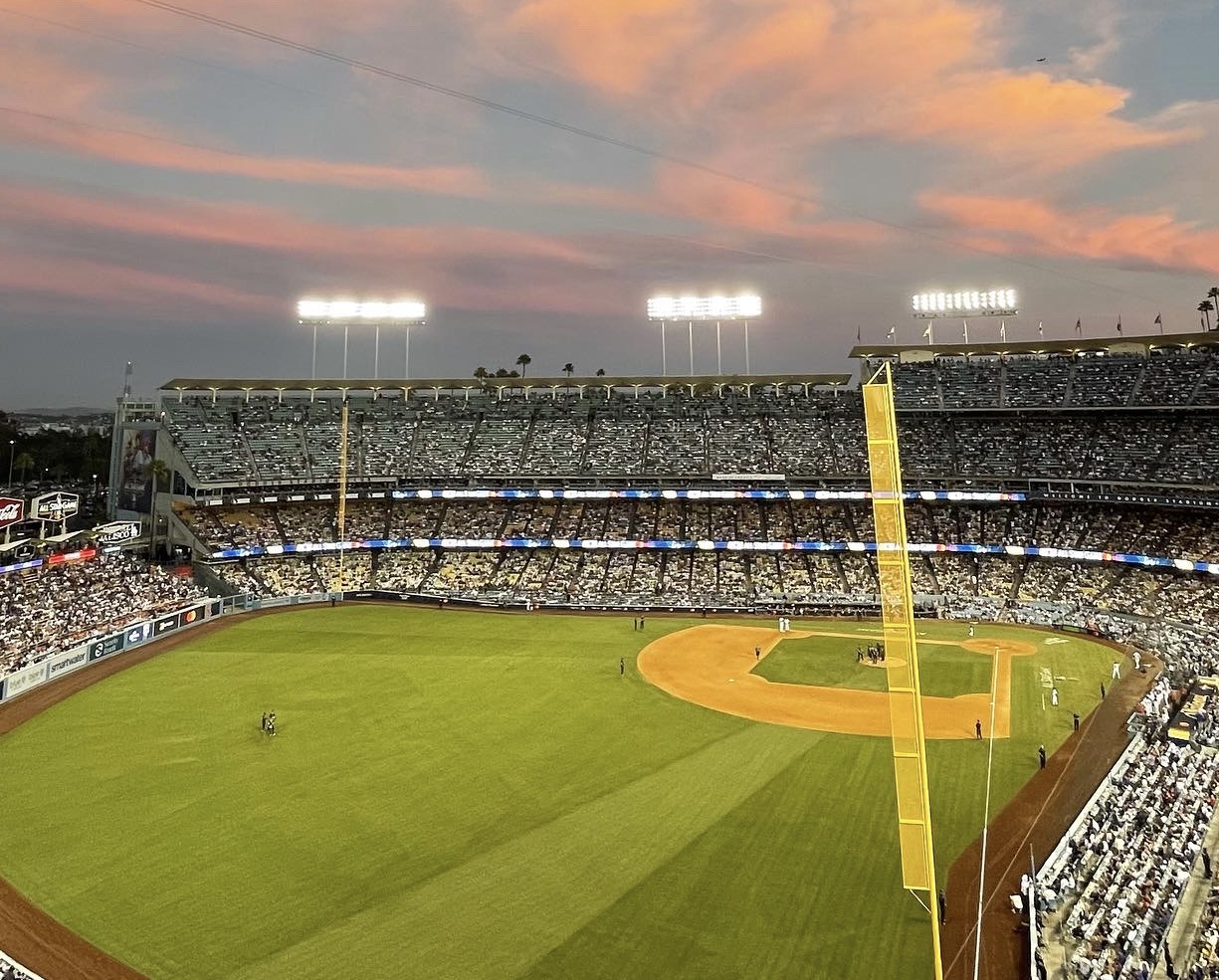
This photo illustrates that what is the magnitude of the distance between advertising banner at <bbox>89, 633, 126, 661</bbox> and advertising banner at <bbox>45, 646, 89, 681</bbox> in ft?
1.51

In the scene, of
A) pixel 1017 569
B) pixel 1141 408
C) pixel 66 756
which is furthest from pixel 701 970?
pixel 1141 408

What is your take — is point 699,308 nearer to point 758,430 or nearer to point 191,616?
point 758,430

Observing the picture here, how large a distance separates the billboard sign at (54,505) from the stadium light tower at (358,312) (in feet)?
99.7

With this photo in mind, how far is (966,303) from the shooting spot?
6869 centimetres

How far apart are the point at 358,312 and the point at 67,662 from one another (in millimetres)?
46127

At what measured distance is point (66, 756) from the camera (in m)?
26.0

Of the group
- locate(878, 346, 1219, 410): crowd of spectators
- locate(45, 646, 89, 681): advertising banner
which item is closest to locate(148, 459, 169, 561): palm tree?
locate(45, 646, 89, 681): advertising banner

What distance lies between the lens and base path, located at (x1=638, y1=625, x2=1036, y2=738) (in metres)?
30.0

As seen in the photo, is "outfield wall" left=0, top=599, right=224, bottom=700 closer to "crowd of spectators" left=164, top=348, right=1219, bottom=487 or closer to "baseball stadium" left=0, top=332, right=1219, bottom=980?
"baseball stadium" left=0, top=332, right=1219, bottom=980

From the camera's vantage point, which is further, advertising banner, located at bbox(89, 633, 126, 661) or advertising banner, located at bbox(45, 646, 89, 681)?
advertising banner, located at bbox(89, 633, 126, 661)

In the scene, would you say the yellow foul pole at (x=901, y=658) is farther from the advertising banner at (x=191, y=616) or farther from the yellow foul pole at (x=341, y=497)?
the yellow foul pole at (x=341, y=497)

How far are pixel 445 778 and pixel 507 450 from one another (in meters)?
48.9

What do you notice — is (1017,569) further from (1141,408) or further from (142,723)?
(142,723)

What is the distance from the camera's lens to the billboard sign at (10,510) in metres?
41.1
